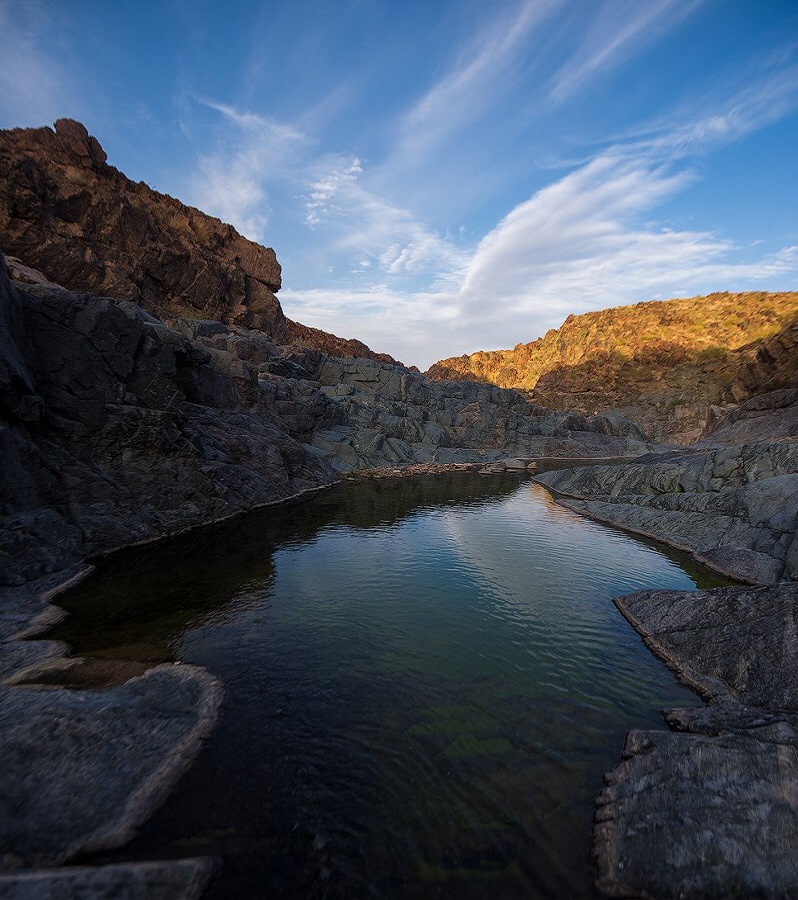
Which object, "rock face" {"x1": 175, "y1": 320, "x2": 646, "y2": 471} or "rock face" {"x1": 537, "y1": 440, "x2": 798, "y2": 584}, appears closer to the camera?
"rock face" {"x1": 537, "y1": 440, "x2": 798, "y2": 584}

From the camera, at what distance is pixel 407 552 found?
28016 millimetres

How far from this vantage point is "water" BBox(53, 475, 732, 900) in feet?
25.9

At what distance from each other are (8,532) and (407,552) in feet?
65.8

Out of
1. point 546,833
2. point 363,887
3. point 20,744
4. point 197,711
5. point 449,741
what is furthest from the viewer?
point 197,711

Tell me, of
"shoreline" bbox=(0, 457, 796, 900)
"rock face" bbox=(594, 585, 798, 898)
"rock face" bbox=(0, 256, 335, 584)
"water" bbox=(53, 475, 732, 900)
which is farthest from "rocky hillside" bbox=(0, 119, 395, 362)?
"rock face" bbox=(594, 585, 798, 898)

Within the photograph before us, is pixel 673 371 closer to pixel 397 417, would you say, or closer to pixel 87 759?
pixel 397 417

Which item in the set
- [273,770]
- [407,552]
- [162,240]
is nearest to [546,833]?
[273,770]

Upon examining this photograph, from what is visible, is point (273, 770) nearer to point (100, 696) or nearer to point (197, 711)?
point (197, 711)

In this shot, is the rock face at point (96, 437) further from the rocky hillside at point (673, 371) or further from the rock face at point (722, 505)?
the rocky hillside at point (673, 371)

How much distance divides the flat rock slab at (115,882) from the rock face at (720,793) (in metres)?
6.88

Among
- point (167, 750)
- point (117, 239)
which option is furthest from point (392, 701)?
point (117, 239)

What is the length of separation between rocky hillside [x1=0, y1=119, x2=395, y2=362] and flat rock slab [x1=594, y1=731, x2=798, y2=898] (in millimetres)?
96122

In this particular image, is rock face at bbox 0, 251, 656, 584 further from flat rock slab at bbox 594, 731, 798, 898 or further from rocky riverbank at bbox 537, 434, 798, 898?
rocky riverbank at bbox 537, 434, 798, 898

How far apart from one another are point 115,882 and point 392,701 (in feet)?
23.7
